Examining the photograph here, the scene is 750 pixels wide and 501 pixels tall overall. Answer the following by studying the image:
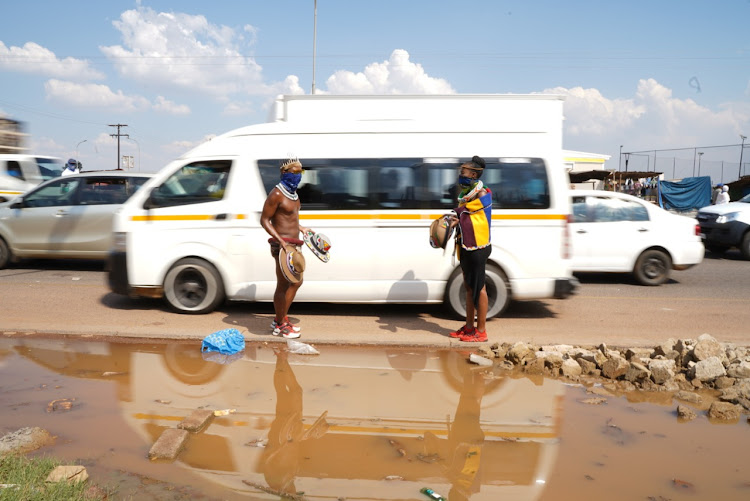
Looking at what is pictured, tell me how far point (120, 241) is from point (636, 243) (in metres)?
8.38

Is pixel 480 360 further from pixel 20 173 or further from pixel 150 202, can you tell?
pixel 20 173

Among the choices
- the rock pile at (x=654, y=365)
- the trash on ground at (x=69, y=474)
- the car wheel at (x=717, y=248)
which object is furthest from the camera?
the car wheel at (x=717, y=248)

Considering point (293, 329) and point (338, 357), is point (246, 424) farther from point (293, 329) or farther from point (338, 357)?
point (293, 329)

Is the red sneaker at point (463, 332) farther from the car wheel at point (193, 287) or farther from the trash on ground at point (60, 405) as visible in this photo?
the trash on ground at point (60, 405)

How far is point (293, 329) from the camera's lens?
6.57 meters

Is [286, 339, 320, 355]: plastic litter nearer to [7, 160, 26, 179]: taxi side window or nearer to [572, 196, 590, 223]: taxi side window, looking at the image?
[572, 196, 590, 223]: taxi side window

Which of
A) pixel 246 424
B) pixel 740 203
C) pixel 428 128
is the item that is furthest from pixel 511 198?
pixel 740 203

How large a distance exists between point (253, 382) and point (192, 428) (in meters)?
1.14

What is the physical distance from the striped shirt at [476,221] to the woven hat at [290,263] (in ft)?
5.87

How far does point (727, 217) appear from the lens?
1430 cm

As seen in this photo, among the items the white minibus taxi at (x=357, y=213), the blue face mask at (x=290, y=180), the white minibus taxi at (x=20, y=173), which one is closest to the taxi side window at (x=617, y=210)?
the white minibus taxi at (x=357, y=213)

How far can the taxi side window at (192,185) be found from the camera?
7.48 m

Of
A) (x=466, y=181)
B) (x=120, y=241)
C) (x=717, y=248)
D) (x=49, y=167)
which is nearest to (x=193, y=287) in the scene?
(x=120, y=241)

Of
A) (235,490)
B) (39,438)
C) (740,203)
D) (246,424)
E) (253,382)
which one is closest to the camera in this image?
(235,490)
